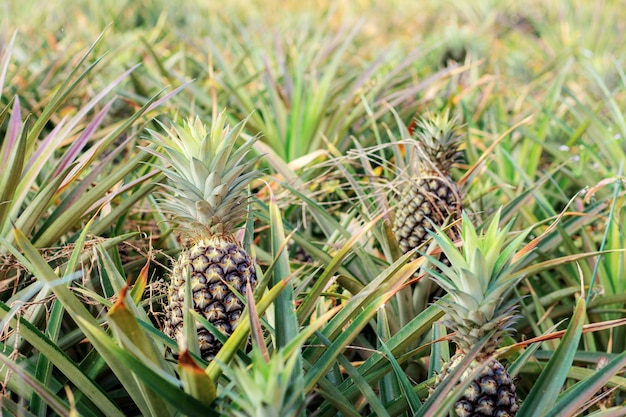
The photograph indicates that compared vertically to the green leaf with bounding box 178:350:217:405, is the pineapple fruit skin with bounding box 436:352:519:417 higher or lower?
lower

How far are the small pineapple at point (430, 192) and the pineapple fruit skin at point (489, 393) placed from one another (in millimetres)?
512

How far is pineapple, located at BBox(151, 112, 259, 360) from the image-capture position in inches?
39.8

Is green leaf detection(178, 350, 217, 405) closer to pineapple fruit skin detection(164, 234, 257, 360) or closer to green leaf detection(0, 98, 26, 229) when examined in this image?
pineapple fruit skin detection(164, 234, 257, 360)

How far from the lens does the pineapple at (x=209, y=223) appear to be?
101 centimetres

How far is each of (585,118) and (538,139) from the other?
0.89 ft

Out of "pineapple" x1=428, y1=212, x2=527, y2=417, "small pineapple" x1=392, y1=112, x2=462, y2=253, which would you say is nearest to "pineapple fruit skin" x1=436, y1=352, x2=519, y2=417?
"pineapple" x1=428, y1=212, x2=527, y2=417

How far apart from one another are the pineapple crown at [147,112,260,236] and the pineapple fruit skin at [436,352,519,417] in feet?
1.44

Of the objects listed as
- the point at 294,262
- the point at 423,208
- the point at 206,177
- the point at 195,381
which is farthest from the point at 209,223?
the point at 423,208

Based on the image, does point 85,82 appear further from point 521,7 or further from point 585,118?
point 521,7

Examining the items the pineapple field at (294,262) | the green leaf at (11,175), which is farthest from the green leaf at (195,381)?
the green leaf at (11,175)

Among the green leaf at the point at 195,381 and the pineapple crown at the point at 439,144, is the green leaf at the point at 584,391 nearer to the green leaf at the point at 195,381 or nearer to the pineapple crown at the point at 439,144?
the green leaf at the point at 195,381

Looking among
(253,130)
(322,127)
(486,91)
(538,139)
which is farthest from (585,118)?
(253,130)

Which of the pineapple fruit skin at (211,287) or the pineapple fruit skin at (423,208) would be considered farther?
the pineapple fruit skin at (423,208)

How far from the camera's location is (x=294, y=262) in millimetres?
1439
